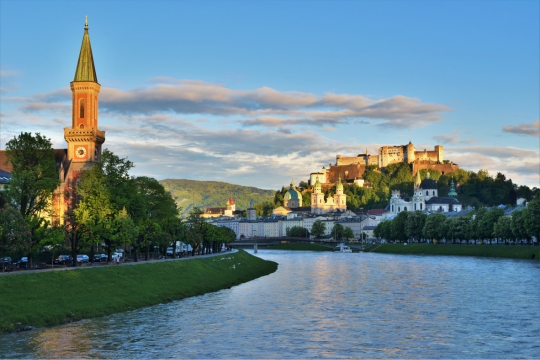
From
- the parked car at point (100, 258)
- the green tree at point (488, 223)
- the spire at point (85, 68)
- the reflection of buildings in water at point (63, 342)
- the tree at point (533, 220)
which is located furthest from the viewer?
the green tree at point (488, 223)

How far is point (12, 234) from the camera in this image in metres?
43.9

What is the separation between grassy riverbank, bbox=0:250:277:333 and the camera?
35.4 meters

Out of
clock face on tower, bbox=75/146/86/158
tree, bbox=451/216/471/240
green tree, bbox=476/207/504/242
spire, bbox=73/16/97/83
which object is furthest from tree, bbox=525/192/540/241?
spire, bbox=73/16/97/83

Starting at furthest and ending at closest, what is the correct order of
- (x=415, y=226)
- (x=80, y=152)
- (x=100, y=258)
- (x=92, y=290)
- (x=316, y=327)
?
(x=415, y=226) → (x=80, y=152) → (x=100, y=258) → (x=92, y=290) → (x=316, y=327)

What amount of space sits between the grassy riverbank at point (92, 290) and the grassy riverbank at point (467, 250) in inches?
2295

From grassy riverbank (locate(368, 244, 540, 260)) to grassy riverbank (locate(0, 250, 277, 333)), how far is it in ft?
191

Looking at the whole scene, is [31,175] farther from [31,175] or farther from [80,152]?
[80,152]

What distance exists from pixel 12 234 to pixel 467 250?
9527cm

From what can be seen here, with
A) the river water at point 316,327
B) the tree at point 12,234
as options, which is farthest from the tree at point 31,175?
the river water at point 316,327

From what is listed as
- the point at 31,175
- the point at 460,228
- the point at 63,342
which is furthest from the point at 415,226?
the point at 63,342

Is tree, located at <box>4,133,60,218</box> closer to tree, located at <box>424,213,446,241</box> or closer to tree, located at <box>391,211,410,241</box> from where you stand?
tree, located at <box>424,213,446,241</box>

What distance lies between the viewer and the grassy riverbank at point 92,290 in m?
35.4

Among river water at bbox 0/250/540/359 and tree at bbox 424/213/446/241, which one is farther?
tree at bbox 424/213/446/241

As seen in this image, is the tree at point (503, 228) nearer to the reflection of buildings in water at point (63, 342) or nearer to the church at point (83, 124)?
the church at point (83, 124)
